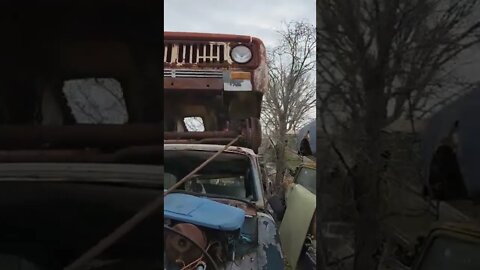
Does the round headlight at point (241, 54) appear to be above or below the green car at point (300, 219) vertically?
above

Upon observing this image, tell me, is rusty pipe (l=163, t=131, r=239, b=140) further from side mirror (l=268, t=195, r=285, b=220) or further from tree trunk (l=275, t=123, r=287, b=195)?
side mirror (l=268, t=195, r=285, b=220)

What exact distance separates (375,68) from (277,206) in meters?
1.47

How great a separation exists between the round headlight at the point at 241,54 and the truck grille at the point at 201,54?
35mm

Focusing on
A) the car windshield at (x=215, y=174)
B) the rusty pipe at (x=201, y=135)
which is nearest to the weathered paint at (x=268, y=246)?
the car windshield at (x=215, y=174)

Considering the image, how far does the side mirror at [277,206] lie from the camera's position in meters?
2.11

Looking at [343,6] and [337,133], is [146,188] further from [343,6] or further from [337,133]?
[343,6]

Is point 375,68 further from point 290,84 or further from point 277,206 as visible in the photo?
point 277,206

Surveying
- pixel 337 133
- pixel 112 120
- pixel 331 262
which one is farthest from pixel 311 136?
pixel 112 120

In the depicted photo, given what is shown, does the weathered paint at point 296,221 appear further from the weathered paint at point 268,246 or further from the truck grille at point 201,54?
the truck grille at point 201,54

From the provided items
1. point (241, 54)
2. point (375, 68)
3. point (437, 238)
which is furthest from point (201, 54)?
point (437, 238)

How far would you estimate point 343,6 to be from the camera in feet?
2.67

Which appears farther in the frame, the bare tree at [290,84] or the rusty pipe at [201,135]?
the rusty pipe at [201,135]

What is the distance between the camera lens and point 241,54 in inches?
74.9

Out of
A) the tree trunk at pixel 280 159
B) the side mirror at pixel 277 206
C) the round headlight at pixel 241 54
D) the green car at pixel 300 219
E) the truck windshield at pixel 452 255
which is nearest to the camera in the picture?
the truck windshield at pixel 452 255
